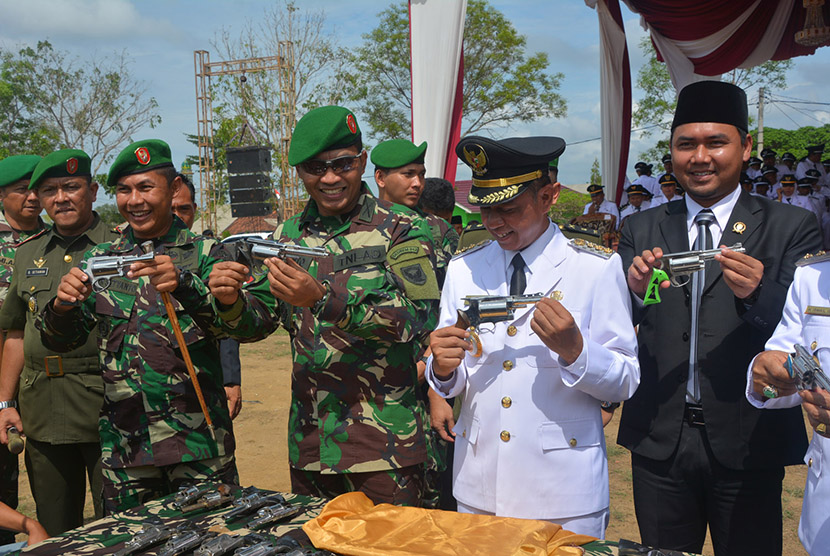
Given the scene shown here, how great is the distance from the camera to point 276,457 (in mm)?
6871

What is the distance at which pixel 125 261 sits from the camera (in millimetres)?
2869

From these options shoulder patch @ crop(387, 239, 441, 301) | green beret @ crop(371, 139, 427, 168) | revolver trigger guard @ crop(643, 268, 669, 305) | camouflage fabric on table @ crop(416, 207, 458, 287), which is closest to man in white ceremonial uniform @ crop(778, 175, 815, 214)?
green beret @ crop(371, 139, 427, 168)

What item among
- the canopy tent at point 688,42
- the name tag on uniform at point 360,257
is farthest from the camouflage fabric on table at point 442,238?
the canopy tent at point 688,42

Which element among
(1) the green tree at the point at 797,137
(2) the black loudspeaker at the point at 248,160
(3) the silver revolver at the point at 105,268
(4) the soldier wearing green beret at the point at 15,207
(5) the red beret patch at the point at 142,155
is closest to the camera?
(3) the silver revolver at the point at 105,268

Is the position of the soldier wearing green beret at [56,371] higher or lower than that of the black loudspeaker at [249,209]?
lower

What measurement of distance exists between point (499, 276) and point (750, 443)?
1.17 metres

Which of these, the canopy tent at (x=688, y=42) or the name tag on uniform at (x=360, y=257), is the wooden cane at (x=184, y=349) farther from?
the canopy tent at (x=688, y=42)

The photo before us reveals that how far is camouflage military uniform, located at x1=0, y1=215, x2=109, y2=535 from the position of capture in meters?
3.86

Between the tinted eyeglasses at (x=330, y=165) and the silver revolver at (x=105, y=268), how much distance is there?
81 cm

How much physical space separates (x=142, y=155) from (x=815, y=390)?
296 centimetres

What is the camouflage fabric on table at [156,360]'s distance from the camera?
10.1ft

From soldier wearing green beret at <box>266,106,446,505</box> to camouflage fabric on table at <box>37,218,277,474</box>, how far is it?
0.37 m

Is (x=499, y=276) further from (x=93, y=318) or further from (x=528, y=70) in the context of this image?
(x=528, y=70)

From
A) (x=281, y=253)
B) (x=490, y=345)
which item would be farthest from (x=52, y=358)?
(x=490, y=345)
